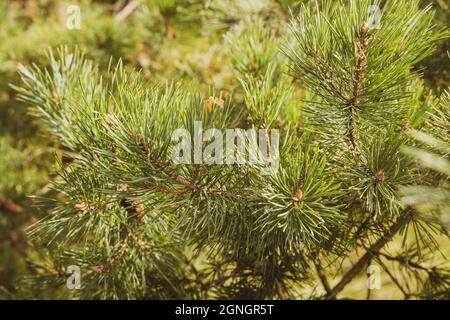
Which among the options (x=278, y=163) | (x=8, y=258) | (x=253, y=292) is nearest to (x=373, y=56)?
(x=278, y=163)

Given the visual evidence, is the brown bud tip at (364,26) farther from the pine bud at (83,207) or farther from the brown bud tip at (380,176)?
the pine bud at (83,207)

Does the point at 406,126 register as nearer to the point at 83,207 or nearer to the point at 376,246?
the point at 376,246

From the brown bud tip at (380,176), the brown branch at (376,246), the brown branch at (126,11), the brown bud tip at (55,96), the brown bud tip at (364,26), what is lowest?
the brown branch at (376,246)

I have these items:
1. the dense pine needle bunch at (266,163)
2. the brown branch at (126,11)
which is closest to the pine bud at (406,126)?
the dense pine needle bunch at (266,163)

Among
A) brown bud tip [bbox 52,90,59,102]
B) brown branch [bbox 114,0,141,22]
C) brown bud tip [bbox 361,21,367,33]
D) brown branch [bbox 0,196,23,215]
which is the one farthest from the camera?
brown branch [bbox 114,0,141,22]

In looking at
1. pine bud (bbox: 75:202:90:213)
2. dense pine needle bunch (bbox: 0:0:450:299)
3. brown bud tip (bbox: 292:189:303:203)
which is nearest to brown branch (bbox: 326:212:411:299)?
dense pine needle bunch (bbox: 0:0:450:299)

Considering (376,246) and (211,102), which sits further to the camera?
(376,246)

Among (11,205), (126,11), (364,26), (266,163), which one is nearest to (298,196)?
(266,163)

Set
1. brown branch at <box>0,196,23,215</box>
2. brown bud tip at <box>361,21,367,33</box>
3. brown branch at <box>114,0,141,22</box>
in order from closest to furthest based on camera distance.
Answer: brown bud tip at <box>361,21,367,33</box> < brown branch at <box>0,196,23,215</box> < brown branch at <box>114,0,141,22</box>

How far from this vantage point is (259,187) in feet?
1.59

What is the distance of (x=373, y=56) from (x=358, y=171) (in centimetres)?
11

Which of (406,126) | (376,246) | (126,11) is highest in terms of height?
(126,11)

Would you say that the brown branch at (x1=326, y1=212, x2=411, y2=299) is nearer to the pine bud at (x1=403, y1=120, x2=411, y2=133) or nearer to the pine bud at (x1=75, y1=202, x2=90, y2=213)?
the pine bud at (x1=403, y1=120, x2=411, y2=133)

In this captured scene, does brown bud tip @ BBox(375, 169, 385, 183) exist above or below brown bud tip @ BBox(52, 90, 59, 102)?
below
